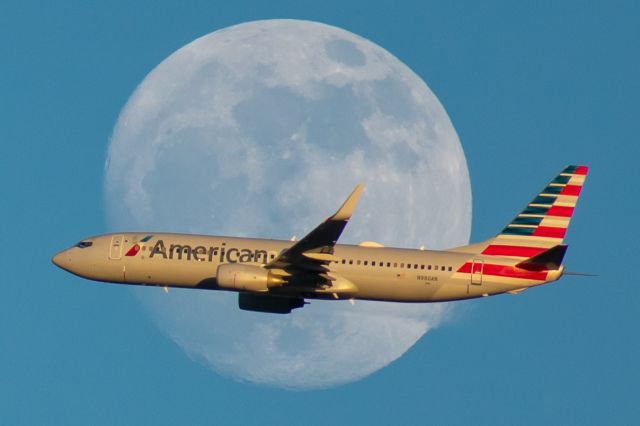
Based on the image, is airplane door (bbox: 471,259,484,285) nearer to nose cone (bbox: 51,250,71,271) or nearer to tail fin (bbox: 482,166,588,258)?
tail fin (bbox: 482,166,588,258)

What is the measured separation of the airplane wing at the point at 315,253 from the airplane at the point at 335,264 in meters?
0.06

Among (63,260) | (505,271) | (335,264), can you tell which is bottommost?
(505,271)

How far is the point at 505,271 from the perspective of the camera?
576 feet

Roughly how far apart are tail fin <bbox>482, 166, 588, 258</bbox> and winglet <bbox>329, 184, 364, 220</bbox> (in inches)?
516

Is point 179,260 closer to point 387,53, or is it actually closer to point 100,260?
point 100,260

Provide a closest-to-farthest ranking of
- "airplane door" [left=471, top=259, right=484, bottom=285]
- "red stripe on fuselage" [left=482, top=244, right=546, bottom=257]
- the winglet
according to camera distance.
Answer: the winglet → "airplane door" [left=471, top=259, right=484, bottom=285] → "red stripe on fuselage" [left=482, top=244, right=546, bottom=257]

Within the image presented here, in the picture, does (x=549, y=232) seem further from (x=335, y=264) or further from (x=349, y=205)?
(x=349, y=205)

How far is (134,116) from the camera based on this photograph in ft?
617

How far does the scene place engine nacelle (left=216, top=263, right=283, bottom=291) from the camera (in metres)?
174

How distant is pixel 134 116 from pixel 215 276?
52.4 feet

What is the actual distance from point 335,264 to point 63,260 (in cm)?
1784

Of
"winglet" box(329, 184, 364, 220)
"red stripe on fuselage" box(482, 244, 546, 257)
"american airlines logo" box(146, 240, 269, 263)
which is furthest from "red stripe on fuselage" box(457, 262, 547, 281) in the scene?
"american airlines logo" box(146, 240, 269, 263)

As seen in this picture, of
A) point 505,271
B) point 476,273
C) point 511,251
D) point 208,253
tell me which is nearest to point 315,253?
point 208,253

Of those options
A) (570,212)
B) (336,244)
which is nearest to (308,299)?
(336,244)
